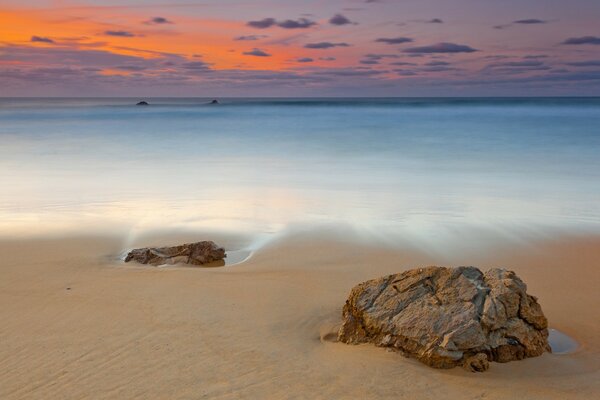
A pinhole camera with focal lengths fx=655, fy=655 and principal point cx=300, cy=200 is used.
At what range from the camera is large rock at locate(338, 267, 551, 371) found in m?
4.71

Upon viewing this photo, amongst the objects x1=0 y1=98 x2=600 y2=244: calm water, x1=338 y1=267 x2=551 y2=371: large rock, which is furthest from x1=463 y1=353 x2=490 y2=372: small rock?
x1=0 y1=98 x2=600 y2=244: calm water

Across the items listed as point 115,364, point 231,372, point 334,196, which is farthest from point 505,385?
point 334,196

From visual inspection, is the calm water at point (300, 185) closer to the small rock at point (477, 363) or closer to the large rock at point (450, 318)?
the large rock at point (450, 318)

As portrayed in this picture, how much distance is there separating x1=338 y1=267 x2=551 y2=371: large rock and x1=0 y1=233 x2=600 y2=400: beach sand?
0.11 m

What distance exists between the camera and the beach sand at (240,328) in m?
4.53

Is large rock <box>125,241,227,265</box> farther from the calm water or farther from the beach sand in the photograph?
the calm water

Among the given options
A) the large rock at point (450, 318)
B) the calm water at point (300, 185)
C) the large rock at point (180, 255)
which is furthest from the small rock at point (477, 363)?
the calm water at point (300, 185)

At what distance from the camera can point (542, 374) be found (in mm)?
4695

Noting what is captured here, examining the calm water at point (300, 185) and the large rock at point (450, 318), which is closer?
the large rock at point (450, 318)

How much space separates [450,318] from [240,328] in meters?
1.83

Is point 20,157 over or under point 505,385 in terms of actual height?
over

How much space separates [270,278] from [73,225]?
4.38 m

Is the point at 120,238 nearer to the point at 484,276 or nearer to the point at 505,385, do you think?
the point at 484,276

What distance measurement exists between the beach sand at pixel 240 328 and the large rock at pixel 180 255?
31 cm
